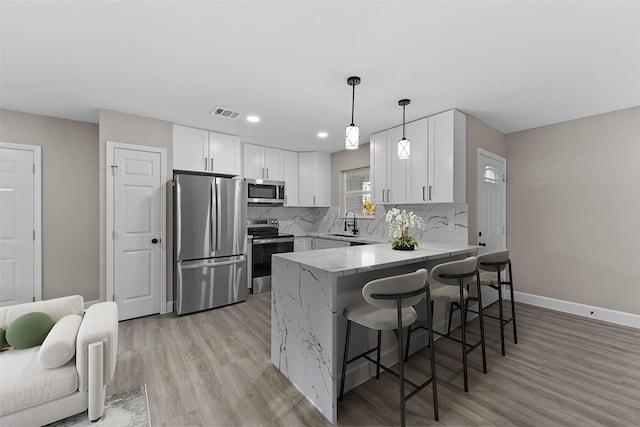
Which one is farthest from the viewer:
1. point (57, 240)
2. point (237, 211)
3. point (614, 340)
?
point (237, 211)

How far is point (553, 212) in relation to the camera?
3.84 m

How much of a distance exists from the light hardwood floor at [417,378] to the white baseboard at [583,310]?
0.54ft

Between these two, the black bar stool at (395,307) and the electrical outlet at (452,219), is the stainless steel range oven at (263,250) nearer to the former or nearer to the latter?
the electrical outlet at (452,219)

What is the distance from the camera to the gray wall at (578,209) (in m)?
3.30

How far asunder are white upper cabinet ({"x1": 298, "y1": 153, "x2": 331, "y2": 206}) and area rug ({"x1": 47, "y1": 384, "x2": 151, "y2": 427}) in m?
3.88

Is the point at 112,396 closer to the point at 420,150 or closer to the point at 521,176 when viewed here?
the point at 420,150

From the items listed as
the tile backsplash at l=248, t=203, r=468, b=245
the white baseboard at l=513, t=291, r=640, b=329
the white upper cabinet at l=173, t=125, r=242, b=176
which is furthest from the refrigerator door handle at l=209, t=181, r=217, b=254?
the white baseboard at l=513, t=291, r=640, b=329

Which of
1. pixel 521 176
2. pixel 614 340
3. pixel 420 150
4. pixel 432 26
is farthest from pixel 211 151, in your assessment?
pixel 614 340

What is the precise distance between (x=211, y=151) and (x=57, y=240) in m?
2.24

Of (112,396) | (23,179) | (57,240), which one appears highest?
(23,179)

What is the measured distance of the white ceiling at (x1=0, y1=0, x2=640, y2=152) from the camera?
171cm

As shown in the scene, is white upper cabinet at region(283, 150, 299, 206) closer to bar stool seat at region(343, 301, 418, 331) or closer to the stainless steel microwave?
the stainless steel microwave

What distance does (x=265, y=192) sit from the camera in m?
4.98

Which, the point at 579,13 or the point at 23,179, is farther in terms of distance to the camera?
the point at 23,179
